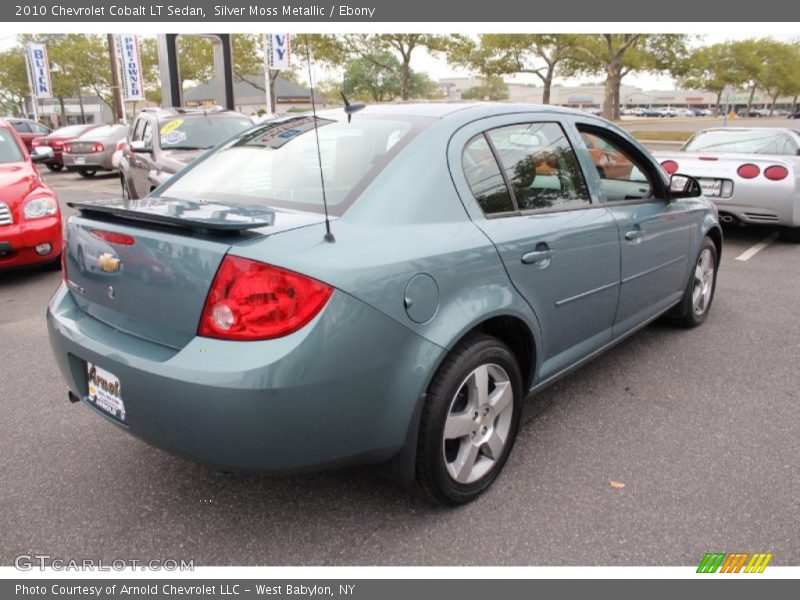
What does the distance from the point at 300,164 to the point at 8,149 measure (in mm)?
5770

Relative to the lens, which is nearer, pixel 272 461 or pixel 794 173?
pixel 272 461

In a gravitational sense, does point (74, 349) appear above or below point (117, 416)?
above

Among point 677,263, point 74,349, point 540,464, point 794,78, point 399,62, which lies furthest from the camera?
point 794,78

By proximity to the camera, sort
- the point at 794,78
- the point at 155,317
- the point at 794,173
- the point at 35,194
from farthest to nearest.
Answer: the point at 794,78 < the point at 794,173 < the point at 35,194 < the point at 155,317

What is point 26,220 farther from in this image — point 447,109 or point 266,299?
point 266,299

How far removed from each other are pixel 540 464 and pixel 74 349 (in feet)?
6.57

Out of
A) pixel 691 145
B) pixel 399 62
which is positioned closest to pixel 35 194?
pixel 691 145

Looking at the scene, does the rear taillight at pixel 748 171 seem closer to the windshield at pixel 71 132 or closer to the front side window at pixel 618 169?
the front side window at pixel 618 169

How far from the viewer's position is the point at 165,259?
211 cm

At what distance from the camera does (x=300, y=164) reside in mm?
2719

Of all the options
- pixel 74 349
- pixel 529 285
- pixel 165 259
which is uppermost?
pixel 165 259

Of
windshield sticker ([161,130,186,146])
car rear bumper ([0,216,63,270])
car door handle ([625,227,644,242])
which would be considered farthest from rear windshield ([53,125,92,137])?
car door handle ([625,227,644,242])
